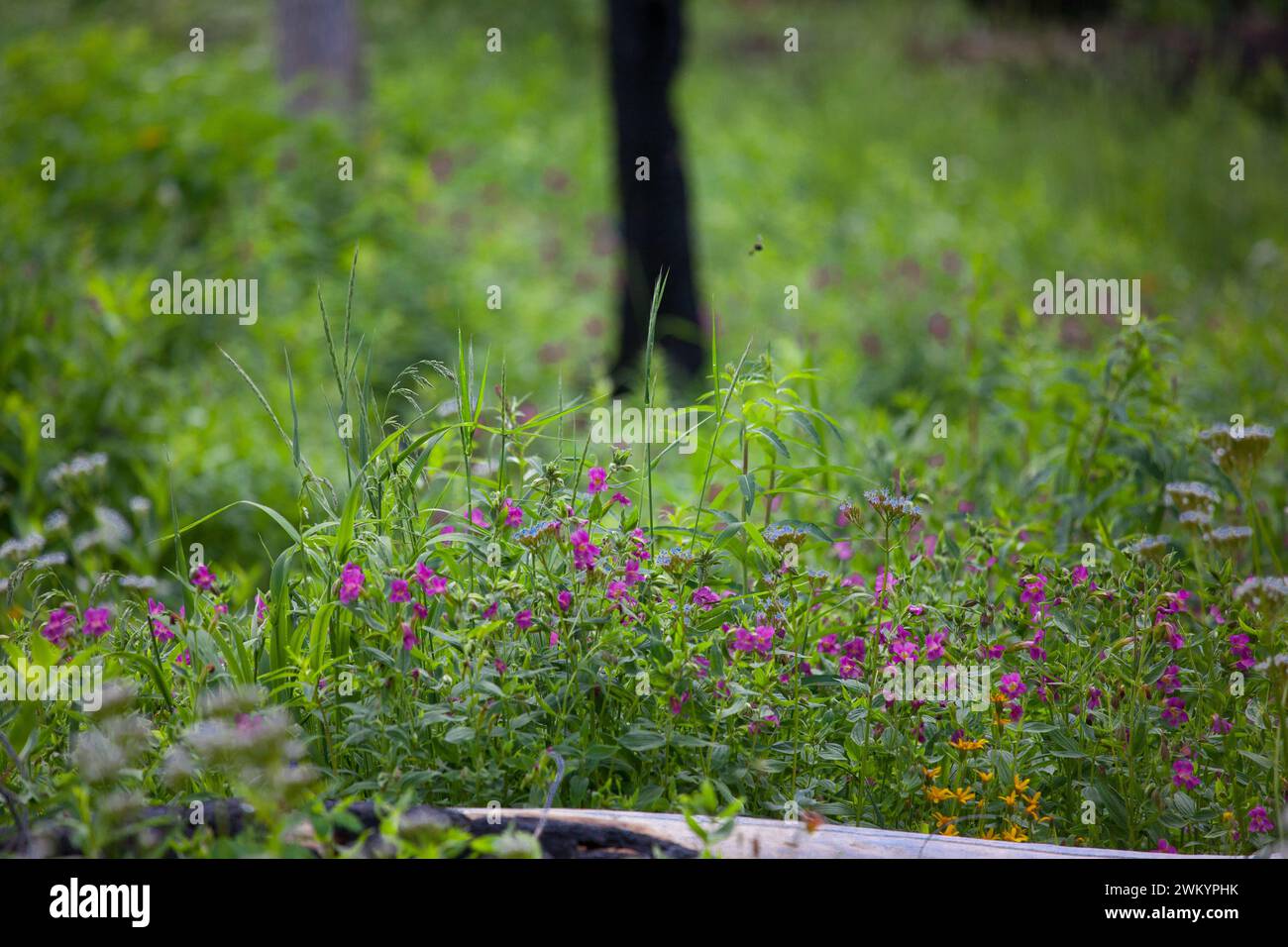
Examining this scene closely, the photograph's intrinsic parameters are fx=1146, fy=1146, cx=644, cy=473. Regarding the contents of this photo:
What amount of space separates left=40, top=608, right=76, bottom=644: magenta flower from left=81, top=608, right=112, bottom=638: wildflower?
41mm

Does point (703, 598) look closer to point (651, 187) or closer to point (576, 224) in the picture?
point (651, 187)

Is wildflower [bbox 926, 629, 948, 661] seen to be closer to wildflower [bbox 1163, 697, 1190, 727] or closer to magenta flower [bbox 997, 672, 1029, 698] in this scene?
magenta flower [bbox 997, 672, 1029, 698]

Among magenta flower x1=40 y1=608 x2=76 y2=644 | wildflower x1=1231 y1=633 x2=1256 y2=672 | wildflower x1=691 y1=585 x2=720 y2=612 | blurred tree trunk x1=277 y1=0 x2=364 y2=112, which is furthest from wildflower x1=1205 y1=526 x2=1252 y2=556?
blurred tree trunk x1=277 y1=0 x2=364 y2=112

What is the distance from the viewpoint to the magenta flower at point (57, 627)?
258 cm

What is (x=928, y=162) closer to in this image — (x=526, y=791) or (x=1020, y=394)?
(x=1020, y=394)

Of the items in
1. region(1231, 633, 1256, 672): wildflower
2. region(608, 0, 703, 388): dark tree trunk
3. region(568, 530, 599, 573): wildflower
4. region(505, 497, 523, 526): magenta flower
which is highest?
region(608, 0, 703, 388): dark tree trunk

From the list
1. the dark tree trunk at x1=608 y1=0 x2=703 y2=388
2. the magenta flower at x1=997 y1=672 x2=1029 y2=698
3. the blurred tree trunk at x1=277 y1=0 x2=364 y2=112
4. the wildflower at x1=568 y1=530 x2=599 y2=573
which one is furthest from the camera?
the blurred tree trunk at x1=277 y1=0 x2=364 y2=112

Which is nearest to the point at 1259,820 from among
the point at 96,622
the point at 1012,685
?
the point at 1012,685

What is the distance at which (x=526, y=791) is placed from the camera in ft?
7.93

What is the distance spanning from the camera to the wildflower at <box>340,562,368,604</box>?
2309mm

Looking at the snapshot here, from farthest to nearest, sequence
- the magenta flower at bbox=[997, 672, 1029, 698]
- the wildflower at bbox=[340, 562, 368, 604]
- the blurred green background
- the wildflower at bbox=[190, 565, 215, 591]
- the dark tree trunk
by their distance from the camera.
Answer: the dark tree trunk, the blurred green background, the wildflower at bbox=[190, 565, 215, 591], the magenta flower at bbox=[997, 672, 1029, 698], the wildflower at bbox=[340, 562, 368, 604]

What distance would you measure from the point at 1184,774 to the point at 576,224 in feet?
26.8

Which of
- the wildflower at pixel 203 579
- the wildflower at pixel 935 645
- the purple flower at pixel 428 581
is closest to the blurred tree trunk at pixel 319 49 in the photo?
the wildflower at pixel 203 579

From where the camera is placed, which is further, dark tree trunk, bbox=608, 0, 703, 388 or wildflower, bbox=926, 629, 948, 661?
dark tree trunk, bbox=608, 0, 703, 388
